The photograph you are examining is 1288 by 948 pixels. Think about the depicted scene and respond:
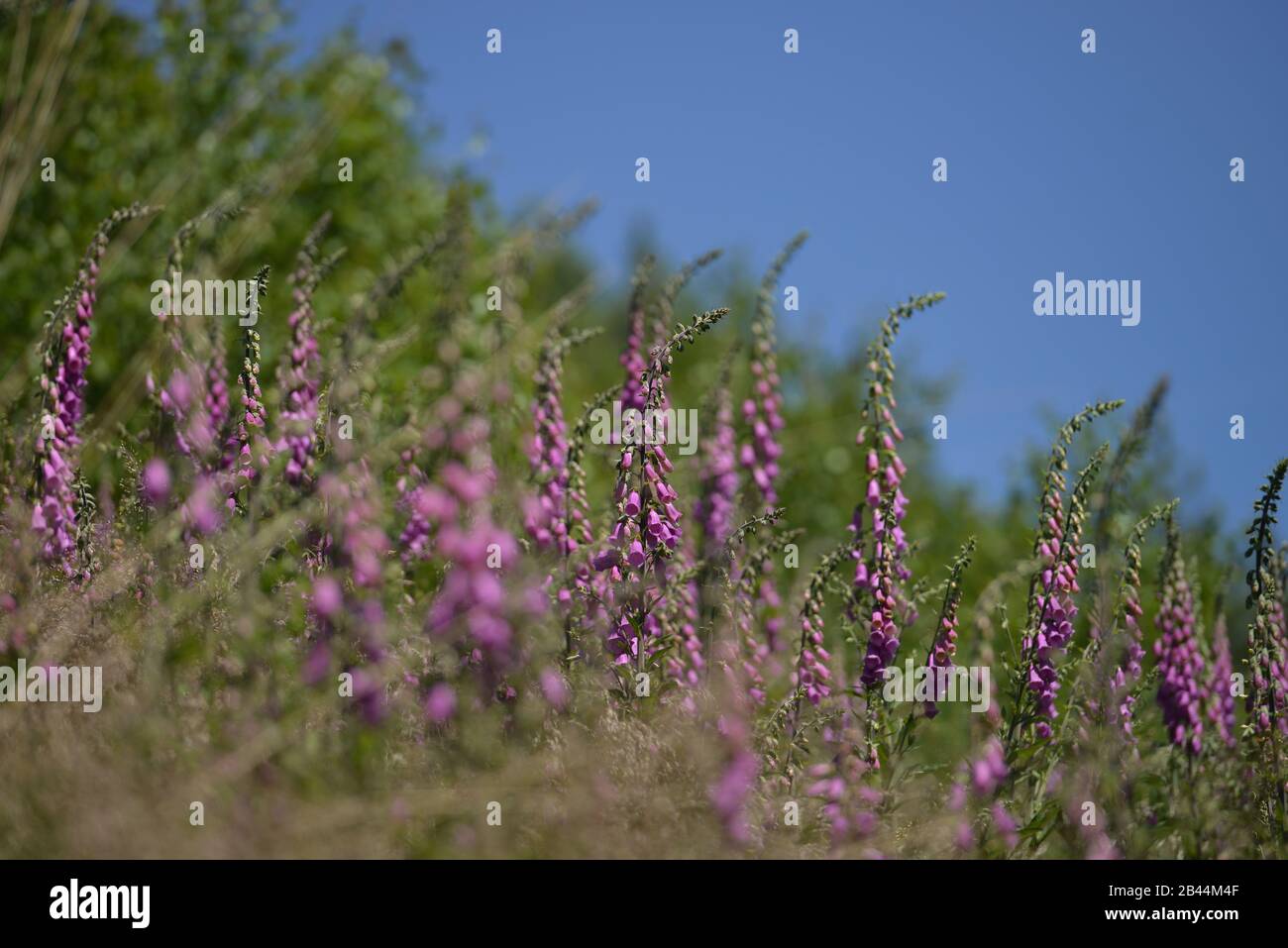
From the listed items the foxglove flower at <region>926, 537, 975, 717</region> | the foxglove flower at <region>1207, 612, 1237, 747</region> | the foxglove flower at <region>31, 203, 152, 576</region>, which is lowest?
the foxglove flower at <region>1207, 612, 1237, 747</region>

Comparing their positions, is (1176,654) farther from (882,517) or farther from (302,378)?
(302,378)

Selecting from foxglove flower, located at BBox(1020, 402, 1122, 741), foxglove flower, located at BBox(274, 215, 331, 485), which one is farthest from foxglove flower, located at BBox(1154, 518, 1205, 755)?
foxglove flower, located at BBox(274, 215, 331, 485)

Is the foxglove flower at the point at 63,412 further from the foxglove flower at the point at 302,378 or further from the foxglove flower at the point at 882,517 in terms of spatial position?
the foxglove flower at the point at 882,517

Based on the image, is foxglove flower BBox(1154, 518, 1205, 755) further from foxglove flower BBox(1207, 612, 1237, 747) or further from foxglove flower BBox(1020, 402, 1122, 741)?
foxglove flower BBox(1020, 402, 1122, 741)

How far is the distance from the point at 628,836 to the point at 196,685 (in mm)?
1420

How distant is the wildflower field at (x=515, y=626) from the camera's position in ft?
10.9

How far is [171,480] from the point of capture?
4.55 m

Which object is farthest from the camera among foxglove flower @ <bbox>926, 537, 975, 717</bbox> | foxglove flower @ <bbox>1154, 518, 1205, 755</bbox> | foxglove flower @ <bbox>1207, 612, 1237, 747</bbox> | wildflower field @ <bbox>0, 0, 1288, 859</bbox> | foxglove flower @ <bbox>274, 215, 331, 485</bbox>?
foxglove flower @ <bbox>1207, 612, 1237, 747</bbox>

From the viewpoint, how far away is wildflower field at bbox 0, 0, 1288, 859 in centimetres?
333

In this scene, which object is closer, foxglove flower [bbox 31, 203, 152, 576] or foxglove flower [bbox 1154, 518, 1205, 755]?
foxglove flower [bbox 31, 203, 152, 576]

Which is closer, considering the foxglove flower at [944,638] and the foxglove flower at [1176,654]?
the foxglove flower at [944,638]

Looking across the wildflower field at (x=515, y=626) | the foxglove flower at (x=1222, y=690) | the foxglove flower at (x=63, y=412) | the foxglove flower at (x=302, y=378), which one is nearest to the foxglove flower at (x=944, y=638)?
the wildflower field at (x=515, y=626)

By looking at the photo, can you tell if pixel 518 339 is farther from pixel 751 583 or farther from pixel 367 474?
pixel 751 583
